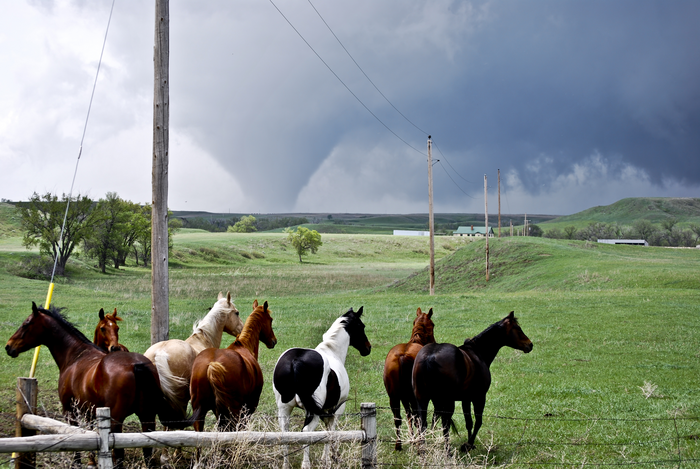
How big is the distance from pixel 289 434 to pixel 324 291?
34776 mm

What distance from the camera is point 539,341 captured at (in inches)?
610

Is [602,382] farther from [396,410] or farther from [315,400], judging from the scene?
[315,400]

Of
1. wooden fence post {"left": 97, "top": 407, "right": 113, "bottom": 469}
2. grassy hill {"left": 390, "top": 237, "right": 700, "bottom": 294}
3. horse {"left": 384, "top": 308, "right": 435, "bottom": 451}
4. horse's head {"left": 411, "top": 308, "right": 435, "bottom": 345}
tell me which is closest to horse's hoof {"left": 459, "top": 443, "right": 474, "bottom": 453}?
horse {"left": 384, "top": 308, "right": 435, "bottom": 451}

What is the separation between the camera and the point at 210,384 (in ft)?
19.9

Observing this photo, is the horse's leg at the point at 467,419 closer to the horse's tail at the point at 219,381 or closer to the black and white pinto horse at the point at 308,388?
the black and white pinto horse at the point at 308,388

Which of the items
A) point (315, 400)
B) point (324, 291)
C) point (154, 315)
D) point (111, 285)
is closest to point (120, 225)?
point (111, 285)

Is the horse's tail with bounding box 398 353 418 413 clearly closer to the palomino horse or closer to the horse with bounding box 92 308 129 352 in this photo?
the palomino horse

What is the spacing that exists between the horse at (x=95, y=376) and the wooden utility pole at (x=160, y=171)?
6.28 ft

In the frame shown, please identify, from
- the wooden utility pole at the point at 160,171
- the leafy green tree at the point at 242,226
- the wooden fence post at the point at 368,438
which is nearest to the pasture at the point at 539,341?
the wooden fence post at the point at 368,438

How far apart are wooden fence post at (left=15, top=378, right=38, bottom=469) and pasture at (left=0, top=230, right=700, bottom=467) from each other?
2.97 m

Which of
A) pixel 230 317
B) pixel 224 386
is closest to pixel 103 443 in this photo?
pixel 224 386

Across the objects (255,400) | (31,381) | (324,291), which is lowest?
(324,291)

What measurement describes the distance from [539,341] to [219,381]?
12.2m

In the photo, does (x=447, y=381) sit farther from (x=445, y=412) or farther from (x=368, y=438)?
(x=368, y=438)
